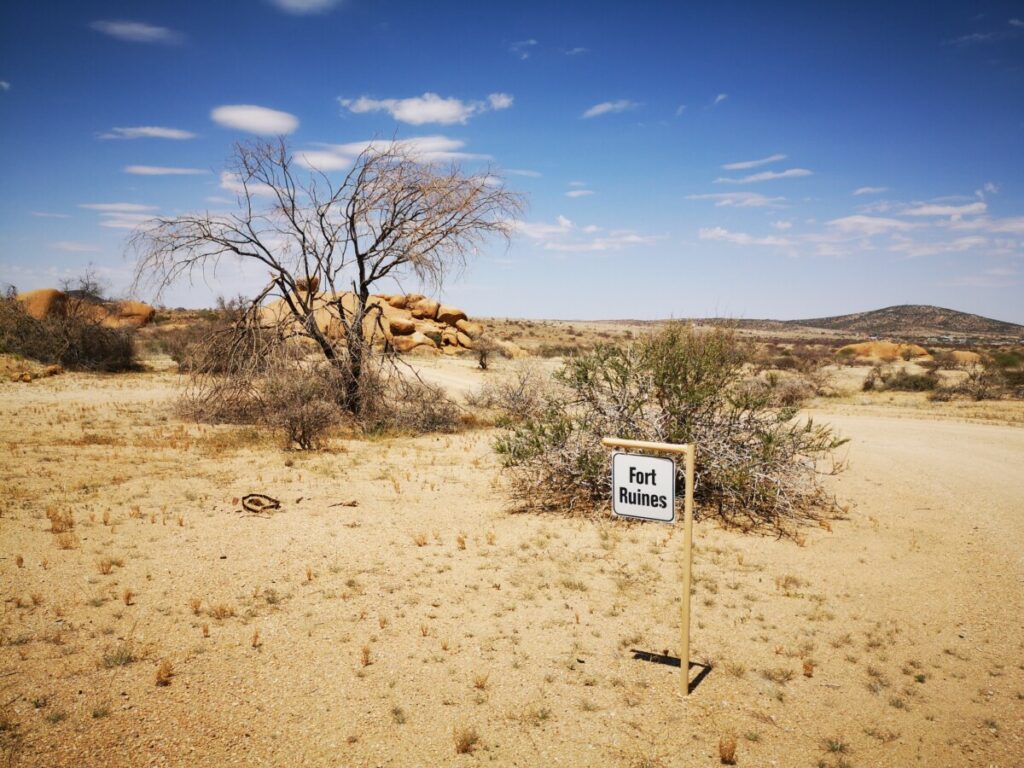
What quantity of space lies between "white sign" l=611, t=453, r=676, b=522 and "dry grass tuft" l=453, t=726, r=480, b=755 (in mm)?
1650

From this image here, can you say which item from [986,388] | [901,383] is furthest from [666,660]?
[901,383]

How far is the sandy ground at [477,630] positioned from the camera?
3.81 metres

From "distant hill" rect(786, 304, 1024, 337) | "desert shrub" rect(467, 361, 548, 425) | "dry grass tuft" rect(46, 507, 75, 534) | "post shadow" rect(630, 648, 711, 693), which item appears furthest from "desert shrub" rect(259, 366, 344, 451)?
"distant hill" rect(786, 304, 1024, 337)

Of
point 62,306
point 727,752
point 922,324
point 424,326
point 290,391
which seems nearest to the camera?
point 727,752

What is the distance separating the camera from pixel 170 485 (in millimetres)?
9312

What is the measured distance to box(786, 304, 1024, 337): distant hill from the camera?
8375 centimetres

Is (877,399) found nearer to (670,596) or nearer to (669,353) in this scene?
(669,353)

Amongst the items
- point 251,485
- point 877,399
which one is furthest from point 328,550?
point 877,399

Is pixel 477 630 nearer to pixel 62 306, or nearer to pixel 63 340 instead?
pixel 63 340

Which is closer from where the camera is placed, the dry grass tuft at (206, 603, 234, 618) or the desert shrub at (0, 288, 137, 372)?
the dry grass tuft at (206, 603, 234, 618)

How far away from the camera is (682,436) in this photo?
26.8 feet

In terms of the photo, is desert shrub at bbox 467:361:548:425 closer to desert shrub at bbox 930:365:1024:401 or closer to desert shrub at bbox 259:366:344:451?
desert shrub at bbox 259:366:344:451

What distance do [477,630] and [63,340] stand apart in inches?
1016

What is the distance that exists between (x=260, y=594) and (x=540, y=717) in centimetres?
313
